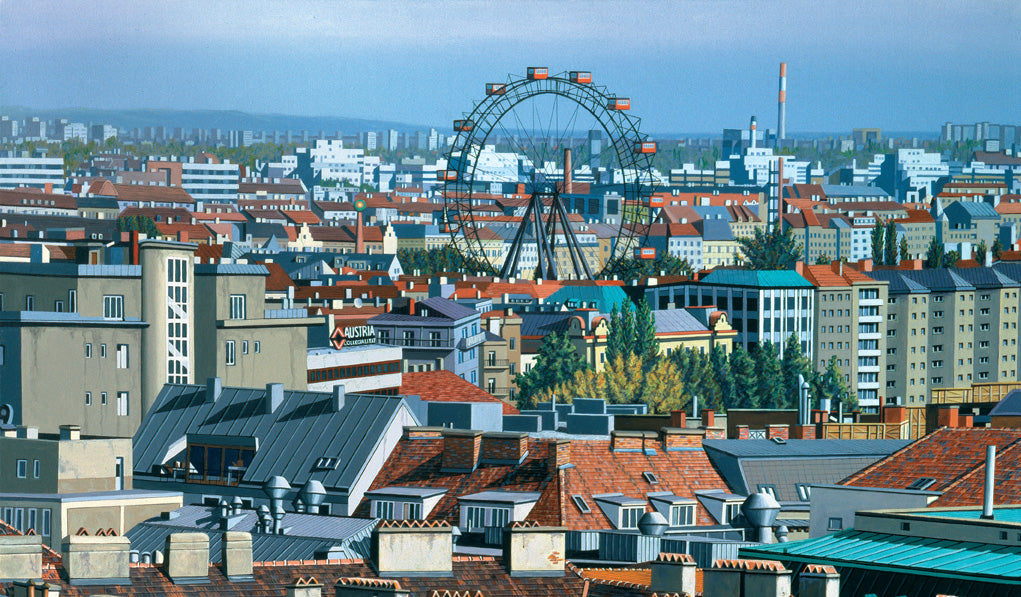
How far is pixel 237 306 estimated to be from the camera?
107500 millimetres

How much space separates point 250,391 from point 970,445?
2367 cm

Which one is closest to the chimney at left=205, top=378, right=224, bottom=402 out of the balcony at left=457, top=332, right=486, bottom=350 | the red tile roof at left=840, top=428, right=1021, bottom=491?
the red tile roof at left=840, top=428, right=1021, bottom=491

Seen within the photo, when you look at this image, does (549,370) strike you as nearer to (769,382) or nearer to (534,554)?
(769,382)

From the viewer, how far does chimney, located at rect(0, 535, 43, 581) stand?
35.8 metres

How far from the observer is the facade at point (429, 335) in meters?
164

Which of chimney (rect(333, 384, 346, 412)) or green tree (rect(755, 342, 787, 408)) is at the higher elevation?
chimney (rect(333, 384, 346, 412))

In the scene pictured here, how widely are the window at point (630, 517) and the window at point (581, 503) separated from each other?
906mm

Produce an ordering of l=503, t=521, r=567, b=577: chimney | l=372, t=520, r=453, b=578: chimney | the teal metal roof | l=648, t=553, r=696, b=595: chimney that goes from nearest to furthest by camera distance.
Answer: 1. l=648, t=553, r=696, b=595: chimney
2. l=372, t=520, r=453, b=578: chimney
3. l=503, t=521, r=567, b=577: chimney
4. the teal metal roof

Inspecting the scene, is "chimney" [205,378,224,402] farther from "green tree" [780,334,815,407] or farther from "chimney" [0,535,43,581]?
"green tree" [780,334,815,407]

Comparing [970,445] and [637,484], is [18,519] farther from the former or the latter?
[970,445]

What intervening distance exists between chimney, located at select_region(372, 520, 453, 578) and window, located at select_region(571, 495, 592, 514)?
A: 26.0m

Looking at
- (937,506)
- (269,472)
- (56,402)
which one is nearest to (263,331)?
(56,402)

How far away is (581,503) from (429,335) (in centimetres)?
10178

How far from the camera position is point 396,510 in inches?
2549
